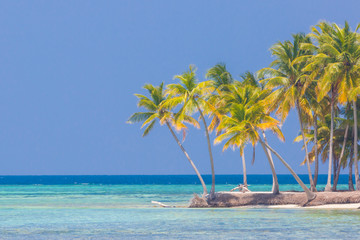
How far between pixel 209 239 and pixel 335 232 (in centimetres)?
562

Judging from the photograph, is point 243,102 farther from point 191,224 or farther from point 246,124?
point 191,224

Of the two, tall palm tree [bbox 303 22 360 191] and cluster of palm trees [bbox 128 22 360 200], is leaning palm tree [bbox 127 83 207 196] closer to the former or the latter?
cluster of palm trees [bbox 128 22 360 200]

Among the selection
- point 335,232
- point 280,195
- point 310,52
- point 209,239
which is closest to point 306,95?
point 310,52

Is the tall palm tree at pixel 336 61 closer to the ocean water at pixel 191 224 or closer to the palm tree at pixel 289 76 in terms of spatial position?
the palm tree at pixel 289 76

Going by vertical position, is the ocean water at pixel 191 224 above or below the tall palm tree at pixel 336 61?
below

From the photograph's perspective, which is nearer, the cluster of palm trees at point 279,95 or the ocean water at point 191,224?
the ocean water at point 191,224

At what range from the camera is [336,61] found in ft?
117

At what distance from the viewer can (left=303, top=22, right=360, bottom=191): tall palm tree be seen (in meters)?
34.8

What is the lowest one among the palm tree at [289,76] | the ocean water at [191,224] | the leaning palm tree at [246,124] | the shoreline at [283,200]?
the ocean water at [191,224]

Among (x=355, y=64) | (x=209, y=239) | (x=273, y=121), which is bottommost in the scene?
(x=209, y=239)

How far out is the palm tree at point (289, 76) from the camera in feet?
120

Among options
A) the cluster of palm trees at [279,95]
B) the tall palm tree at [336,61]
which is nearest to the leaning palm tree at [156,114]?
the cluster of palm trees at [279,95]

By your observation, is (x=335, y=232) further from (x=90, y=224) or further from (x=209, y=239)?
(x=90, y=224)

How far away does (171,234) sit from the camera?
79.1 ft
